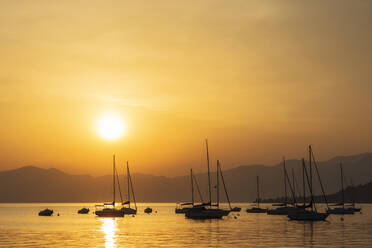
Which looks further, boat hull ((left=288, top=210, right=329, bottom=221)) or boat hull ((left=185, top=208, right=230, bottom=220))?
boat hull ((left=185, top=208, right=230, bottom=220))

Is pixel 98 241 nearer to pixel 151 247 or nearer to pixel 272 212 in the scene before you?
pixel 151 247

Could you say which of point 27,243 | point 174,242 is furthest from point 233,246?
point 27,243

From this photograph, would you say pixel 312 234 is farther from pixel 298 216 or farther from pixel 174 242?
pixel 298 216

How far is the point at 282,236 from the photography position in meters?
78.4

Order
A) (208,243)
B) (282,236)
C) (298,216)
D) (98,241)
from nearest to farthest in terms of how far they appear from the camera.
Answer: (208,243)
(98,241)
(282,236)
(298,216)

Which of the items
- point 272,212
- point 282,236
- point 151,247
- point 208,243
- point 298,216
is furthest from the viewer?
point 272,212

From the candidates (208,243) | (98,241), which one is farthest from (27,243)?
(208,243)

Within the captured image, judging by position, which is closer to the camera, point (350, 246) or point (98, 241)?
point (350, 246)

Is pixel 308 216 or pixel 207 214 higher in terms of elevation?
pixel 207 214

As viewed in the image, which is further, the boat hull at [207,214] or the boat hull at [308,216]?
the boat hull at [207,214]

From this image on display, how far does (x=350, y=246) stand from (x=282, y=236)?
592 inches

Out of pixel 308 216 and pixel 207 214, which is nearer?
pixel 308 216

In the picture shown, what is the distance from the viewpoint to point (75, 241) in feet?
236

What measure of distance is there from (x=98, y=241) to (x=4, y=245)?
12.1 meters
